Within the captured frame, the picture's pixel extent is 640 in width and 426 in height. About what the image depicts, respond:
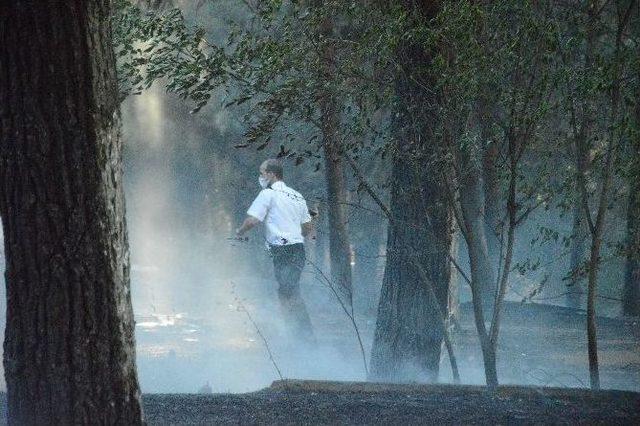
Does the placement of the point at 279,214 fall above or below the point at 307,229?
above

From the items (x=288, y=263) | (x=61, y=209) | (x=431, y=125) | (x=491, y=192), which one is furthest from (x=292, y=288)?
(x=61, y=209)

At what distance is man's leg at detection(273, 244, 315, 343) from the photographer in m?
12.5

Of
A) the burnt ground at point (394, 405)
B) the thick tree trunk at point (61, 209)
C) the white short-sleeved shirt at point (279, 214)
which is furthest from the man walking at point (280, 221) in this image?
the thick tree trunk at point (61, 209)

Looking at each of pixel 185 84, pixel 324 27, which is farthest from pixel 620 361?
pixel 185 84

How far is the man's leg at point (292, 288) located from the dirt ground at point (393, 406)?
13.6 ft

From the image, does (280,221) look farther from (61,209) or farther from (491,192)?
(61,209)

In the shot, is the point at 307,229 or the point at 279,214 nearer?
the point at 279,214

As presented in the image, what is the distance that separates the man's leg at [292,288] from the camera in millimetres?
12500

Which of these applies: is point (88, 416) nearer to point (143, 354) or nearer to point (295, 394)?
point (295, 394)

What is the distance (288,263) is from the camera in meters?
12.5

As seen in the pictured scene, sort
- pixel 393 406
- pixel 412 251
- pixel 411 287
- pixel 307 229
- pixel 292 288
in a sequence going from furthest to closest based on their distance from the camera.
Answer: pixel 292 288, pixel 307 229, pixel 411 287, pixel 412 251, pixel 393 406

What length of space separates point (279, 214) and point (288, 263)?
20.2 inches

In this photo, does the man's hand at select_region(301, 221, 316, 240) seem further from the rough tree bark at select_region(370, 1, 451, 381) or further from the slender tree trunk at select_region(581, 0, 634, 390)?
the slender tree trunk at select_region(581, 0, 634, 390)

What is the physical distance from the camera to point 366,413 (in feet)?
23.7
